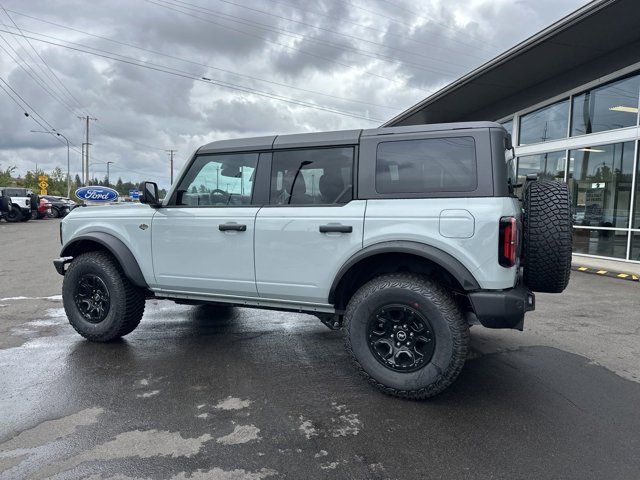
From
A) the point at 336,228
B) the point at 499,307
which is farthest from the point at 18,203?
the point at 499,307

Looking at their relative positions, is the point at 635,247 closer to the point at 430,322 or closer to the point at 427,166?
the point at 427,166

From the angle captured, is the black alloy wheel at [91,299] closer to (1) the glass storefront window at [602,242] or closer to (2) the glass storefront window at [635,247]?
(2) the glass storefront window at [635,247]

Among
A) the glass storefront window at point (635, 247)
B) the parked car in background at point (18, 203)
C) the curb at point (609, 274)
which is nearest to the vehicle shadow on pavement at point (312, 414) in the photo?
the curb at point (609, 274)

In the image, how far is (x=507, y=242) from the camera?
9.78 ft

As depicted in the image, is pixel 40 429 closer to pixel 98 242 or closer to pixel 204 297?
pixel 204 297

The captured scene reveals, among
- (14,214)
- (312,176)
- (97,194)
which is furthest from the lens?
(14,214)

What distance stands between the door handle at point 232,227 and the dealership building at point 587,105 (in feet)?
25.8

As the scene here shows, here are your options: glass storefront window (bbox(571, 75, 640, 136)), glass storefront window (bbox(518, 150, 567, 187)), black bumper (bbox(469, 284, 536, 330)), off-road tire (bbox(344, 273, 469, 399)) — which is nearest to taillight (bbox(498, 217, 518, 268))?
black bumper (bbox(469, 284, 536, 330))

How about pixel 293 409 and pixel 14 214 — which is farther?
pixel 14 214

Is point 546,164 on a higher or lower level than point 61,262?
higher

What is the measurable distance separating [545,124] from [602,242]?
4.14 m

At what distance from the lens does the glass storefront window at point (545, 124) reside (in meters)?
12.3

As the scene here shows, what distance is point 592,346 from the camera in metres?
4.61

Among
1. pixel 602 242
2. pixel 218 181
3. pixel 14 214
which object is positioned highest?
pixel 218 181
